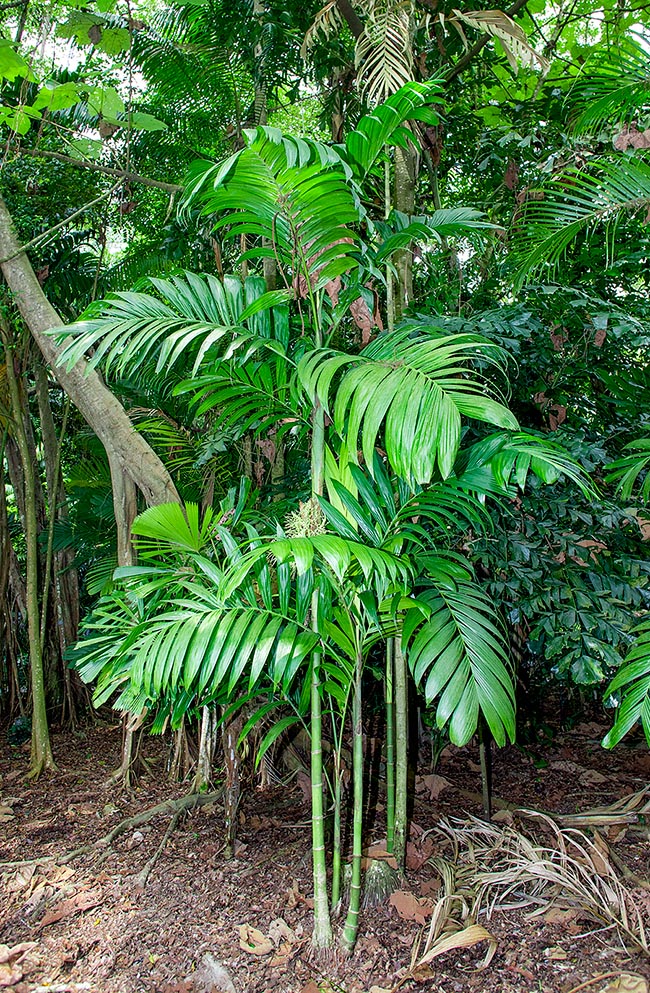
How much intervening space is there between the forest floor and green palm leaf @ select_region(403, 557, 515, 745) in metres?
0.71

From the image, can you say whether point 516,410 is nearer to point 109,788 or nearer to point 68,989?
point 68,989

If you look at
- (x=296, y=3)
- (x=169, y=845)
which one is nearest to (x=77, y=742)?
(x=169, y=845)

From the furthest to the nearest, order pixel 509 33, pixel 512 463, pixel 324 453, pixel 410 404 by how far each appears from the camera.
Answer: pixel 509 33 < pixel 324 453 < pixel 512 463 < pixel 410 404

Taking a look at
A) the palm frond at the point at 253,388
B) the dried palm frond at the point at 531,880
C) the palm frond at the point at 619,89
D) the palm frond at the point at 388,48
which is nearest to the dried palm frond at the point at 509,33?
the palm frond at the point at 388,48

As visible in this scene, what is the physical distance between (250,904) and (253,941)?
181mm

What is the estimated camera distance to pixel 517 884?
2076 mm

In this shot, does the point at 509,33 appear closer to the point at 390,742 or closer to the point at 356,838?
the point at 390,742

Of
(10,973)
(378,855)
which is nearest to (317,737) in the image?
(378,855)

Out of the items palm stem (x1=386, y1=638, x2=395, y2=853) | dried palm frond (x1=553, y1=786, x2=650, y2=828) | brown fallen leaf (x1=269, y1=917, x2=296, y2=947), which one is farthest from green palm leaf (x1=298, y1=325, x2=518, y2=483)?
dried palm frond (x1=553, y1=786, x2=650, y2=828)

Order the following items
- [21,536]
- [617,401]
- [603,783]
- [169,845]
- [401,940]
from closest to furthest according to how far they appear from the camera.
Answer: [401,940] → [617,401] → [169,845] → [603,783] → [21,536]

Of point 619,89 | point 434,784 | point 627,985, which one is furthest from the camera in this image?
point 434,784

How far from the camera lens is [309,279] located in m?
1.73

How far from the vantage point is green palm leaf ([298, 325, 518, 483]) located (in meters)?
1.32

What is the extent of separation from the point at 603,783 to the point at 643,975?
127 centimetres
